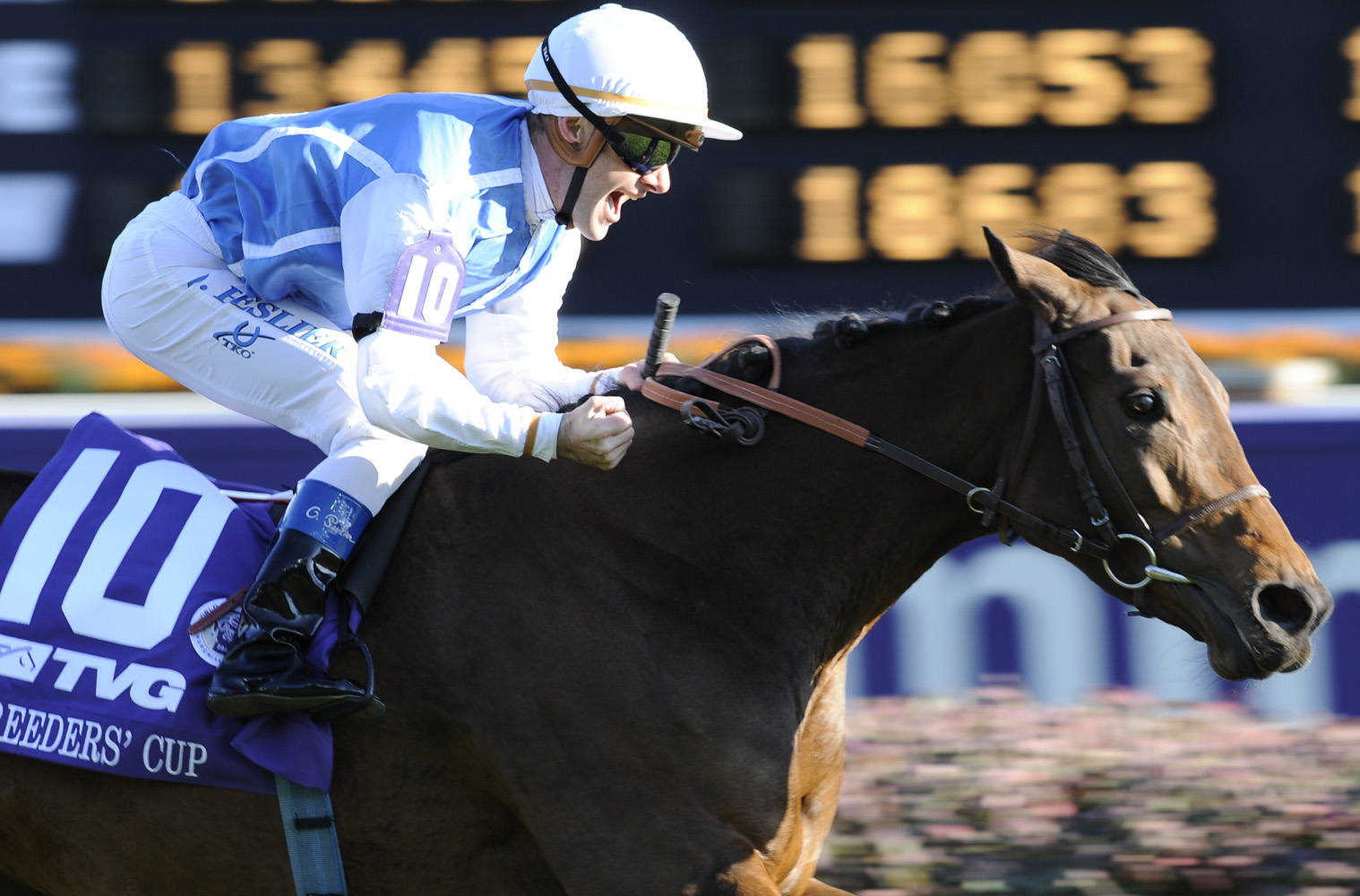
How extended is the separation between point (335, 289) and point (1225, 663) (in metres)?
1.56

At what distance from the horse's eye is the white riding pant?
3.72ft

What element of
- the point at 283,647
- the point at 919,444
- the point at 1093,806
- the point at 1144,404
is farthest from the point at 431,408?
the point at 1093,806

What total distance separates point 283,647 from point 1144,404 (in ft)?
4.40

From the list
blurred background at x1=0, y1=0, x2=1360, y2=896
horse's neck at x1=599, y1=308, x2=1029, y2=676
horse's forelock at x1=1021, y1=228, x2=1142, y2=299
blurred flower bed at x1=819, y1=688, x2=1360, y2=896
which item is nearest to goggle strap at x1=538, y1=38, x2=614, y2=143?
horse's neck at x1=599, y1=308, x2=1029, y2=676

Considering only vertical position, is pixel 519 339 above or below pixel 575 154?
below

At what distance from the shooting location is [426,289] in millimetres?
2131

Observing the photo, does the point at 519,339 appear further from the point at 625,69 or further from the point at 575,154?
the point at 625,69

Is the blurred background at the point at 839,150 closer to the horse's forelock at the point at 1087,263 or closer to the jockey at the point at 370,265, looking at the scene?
the jockey at the point at 370,265

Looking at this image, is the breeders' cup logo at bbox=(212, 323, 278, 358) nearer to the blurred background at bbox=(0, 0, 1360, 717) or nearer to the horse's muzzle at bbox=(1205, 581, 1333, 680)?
the horse's muzzle at bbox=(1205, 581, 1333, 680)

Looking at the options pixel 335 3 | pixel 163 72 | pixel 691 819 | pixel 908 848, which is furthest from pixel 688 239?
pixel 691 819

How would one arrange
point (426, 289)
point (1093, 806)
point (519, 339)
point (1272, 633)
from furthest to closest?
1. point (1093, 806)
2. point (519, 339)
3. point (426, 289)
4. point (1272, 633)

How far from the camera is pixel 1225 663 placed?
205cm

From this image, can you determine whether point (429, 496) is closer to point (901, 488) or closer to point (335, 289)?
point (335, 289)

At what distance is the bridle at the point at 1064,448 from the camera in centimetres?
211
